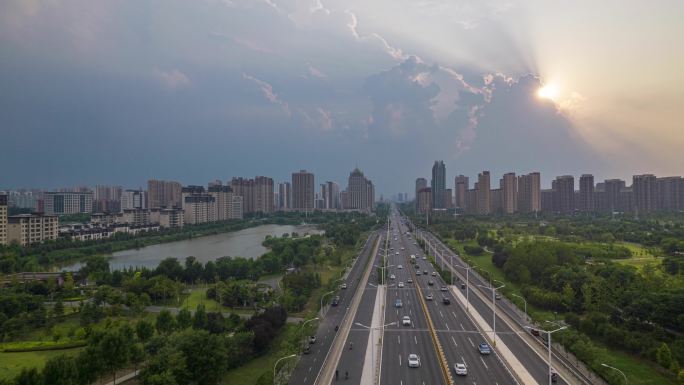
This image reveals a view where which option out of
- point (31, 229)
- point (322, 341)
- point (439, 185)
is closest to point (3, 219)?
point (31, 229)

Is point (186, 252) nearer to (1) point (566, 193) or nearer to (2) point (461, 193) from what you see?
(1) point (566, 193)

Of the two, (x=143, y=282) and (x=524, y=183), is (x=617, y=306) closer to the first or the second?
(x=143, y=282)

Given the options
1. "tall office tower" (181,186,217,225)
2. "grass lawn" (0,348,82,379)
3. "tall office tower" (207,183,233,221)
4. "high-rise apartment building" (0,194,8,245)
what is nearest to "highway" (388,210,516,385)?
"grass lawn" (0,348,82,379)

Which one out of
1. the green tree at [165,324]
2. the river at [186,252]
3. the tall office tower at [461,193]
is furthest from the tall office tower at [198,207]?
the tall office tower at [461,193]

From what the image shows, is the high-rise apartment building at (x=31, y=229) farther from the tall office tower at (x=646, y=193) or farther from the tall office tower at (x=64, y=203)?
the tall office tower at (x=646, y=193)

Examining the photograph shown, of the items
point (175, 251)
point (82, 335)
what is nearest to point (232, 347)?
point (82, 335)
